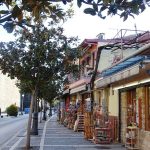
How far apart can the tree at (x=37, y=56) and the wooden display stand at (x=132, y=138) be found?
3604 mm

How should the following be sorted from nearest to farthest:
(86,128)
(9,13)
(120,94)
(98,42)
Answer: (9,13), (120,94), (86,128), (98,42)

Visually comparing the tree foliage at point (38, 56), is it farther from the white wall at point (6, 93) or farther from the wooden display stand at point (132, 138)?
the white wall at point (6, 93)

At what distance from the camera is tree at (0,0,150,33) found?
192 inches

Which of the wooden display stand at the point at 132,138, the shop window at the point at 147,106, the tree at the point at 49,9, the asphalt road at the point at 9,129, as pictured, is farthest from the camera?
the asphalt road at the point at 9,129

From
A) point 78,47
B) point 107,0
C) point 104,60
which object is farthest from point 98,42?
A: point 107,0

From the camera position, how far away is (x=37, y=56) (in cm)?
1745

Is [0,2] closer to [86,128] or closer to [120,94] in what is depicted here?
[120,94]

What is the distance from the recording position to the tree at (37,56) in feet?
57.7

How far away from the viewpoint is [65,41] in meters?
18.2

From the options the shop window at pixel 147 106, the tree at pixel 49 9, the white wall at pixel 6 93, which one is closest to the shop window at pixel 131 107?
the shop window at pixel 147 106

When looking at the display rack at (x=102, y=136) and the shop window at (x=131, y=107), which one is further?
the display rack at (x=102, y=136)

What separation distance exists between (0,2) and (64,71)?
523 inches

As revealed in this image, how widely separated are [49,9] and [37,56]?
493 inches

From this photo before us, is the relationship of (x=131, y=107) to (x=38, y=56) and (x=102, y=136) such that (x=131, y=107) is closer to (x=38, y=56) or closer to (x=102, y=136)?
(x=102, y=136)
